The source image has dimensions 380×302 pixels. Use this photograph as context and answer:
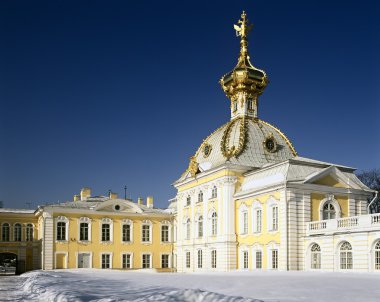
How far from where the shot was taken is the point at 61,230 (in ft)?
124

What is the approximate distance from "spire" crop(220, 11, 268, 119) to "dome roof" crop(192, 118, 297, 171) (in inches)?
69.6

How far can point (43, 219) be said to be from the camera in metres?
37.6

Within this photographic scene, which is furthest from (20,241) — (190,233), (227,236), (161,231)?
(227,236)

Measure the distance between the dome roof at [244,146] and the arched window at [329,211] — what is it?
6327mm

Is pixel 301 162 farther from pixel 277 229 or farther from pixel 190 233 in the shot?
pixel 190 233

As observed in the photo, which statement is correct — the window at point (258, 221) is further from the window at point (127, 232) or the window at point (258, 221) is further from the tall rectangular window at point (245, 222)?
the window at point (127, 232)

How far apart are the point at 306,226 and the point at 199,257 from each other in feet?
34.3

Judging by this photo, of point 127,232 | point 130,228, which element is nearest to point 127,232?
point 127,232

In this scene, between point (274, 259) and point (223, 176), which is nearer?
point (274, 259)

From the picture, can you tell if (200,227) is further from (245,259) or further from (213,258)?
(245,259)

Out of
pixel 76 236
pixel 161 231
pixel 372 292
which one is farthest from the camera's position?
pixel 161 231

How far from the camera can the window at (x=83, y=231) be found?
3847 centimetres

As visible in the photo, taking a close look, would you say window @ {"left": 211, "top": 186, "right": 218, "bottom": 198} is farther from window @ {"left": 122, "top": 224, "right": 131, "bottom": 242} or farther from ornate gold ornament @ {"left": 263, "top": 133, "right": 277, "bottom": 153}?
window @ {"left": 122, "top": 224, "right": 131, "bottom": 242}

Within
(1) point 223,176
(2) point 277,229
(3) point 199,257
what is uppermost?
(1) point 223,176
